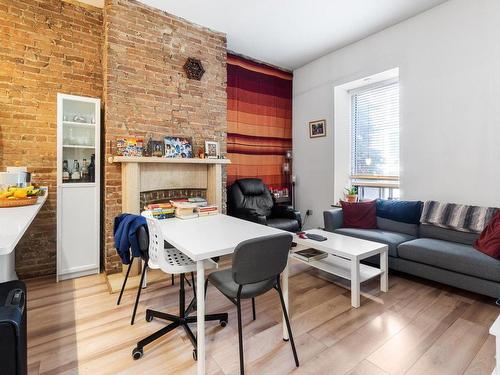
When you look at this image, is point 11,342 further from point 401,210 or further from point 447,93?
point 447,93

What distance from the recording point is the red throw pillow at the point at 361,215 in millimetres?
3670

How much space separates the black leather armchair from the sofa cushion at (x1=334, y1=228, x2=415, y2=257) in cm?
71

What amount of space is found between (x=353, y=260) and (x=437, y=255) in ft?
3.00

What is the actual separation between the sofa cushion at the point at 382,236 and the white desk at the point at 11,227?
126 inches

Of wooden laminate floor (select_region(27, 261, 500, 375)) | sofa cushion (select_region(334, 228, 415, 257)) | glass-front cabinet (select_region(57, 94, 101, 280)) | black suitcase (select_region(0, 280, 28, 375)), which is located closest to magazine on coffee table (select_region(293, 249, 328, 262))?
wooden laminate floor (select_region(27, 261, 500, 375))

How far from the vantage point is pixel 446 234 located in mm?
3082

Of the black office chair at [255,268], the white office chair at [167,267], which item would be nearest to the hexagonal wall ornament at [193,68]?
the white office chair at [167,267]

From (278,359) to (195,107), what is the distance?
10.2ft

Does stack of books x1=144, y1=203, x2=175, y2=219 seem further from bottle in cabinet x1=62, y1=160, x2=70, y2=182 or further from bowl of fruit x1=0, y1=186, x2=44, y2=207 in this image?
bottle in cabinet x1=62, y1=160, x2=70, y2=182

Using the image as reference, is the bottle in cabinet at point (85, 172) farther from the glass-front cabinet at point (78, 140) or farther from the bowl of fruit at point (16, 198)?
the bowl of fruit at point (16, 198)

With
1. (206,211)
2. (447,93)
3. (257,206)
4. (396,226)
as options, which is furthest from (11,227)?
(447,93)

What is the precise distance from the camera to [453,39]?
3189mm

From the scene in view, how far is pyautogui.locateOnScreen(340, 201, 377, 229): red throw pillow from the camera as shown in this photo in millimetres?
3670

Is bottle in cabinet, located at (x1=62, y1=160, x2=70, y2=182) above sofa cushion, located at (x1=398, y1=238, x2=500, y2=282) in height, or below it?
above
